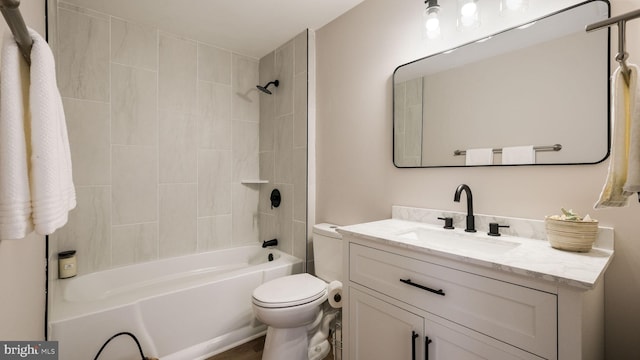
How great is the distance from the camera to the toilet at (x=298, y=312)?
1570 mm

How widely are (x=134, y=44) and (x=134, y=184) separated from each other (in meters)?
1.10

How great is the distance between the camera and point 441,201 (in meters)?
1.49

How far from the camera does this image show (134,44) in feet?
7.11

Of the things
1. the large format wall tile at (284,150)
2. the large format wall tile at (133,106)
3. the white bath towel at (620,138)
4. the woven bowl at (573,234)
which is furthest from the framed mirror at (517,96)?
the large format wall tile at (133,106)

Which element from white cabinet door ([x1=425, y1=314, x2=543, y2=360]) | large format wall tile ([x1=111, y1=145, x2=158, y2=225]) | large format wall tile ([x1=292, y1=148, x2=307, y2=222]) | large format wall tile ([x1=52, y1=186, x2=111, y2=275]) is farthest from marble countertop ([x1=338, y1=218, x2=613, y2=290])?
large format wall tile ([x1=52, y1=186, x2=111, y2=275])

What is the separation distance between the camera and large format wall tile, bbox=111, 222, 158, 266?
83.5 inches

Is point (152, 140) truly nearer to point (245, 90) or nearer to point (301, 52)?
point (245, 90)

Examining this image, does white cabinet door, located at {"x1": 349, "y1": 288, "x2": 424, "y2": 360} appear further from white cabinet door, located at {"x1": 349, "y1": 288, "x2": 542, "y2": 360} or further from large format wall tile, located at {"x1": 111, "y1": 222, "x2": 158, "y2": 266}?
large format wall tile, located at {"x1": 111, "y1": 222, "x2": 158, "y2": 266}

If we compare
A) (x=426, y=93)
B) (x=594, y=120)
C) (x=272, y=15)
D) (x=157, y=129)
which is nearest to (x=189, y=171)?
(x=157, y=129)

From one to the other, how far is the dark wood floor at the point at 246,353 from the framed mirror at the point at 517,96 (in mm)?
1558

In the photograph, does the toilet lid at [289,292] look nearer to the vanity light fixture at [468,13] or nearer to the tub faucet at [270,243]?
the tub faucet at [270,243]

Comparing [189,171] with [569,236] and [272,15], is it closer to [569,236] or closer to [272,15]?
[272,15]

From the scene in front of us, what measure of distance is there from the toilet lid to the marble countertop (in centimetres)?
57

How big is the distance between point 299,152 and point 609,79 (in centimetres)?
184
